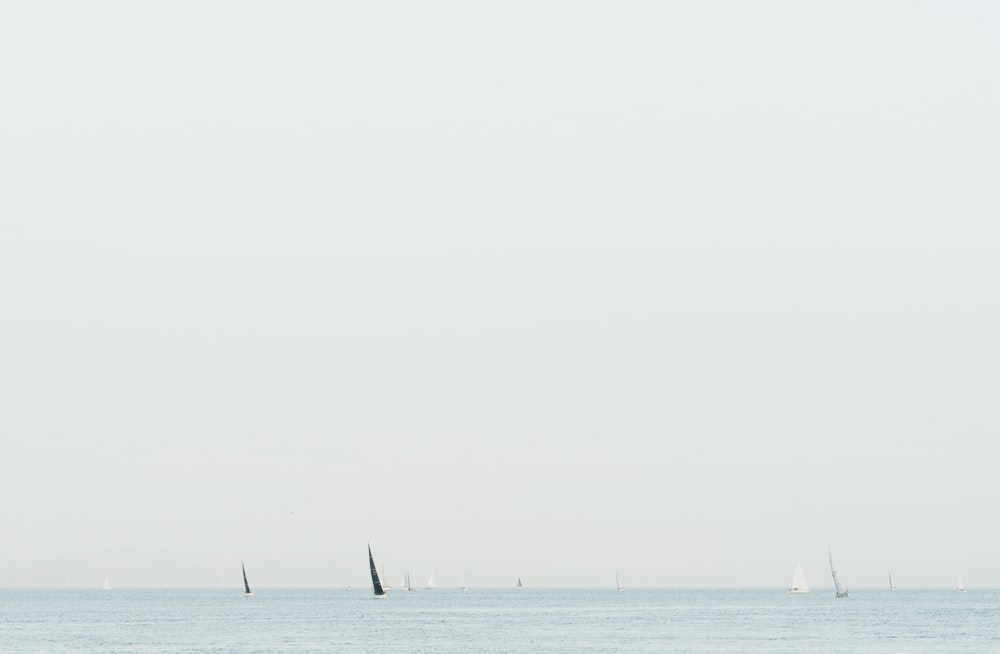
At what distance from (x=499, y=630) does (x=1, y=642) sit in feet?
197

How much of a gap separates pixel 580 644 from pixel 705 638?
1938cm

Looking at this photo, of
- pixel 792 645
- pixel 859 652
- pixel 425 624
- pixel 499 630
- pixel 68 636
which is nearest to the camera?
pixel 859 652

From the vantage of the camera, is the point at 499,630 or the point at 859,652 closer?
the point at 859,652

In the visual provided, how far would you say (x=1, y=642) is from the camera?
5822 inches

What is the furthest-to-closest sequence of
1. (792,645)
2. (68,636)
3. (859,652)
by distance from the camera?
(68,636) < (792,645) < (859,652)

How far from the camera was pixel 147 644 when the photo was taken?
144 metres

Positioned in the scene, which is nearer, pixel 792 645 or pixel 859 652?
pixel 859 652

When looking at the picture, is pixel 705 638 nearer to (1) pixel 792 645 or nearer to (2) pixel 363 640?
(1) pixel 792 645

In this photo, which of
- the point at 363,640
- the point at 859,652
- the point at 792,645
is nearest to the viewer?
the point at 859,652

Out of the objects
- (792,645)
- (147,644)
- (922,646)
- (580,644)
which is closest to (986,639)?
(922,646)

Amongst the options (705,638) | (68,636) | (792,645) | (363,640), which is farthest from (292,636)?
(792,645)

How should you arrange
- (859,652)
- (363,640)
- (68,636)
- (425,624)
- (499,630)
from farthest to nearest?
(425,624) → (499,630) → (68,636) → (363,640) → (859,652)

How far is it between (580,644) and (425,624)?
5259cm

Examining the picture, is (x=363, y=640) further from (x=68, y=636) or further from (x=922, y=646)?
(x=922, y=646)
